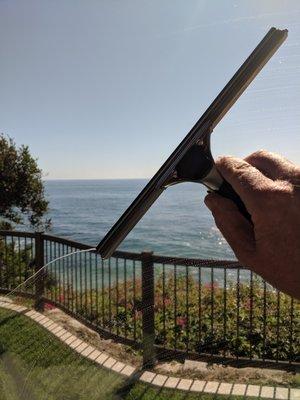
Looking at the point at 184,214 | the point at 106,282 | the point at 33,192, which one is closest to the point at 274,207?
the point at 106,282

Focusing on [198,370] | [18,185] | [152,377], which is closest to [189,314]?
[198,370]

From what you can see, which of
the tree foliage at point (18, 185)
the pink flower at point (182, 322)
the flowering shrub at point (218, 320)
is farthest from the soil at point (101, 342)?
the tree foliage at point (18, 185)

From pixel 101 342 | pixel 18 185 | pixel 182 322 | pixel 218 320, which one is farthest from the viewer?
pixel 18 185

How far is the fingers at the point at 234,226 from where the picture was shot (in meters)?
0.73

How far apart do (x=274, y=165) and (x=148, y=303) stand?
364cm

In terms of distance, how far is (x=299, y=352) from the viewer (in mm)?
3822

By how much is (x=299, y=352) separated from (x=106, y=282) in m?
2.32

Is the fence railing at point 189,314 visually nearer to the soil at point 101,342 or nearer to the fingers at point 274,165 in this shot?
the soil at point 101,342

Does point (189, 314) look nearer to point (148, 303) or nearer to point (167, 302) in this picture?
point (167, 302)

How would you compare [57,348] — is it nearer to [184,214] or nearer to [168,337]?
[168,337]

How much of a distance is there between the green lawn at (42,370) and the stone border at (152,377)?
56 millimetres

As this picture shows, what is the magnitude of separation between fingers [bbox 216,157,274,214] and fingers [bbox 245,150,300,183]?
2 centimetres

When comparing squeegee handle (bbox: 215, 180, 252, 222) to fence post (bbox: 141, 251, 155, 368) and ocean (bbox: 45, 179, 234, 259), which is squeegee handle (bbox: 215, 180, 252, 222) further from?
ocean (bbox: 45, 179, 234, 259)

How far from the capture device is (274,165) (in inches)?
28.3
